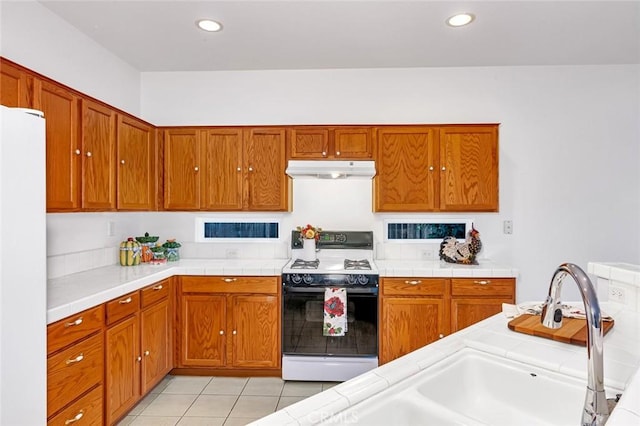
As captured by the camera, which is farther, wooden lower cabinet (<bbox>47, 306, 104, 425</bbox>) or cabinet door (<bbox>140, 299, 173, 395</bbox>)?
cabinet door (<bbox>140, 299, 173, 395</bbox>)

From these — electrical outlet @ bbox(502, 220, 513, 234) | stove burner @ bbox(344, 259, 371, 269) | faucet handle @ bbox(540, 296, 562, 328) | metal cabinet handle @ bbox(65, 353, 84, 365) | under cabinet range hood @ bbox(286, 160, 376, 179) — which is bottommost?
metal cabinet handle @ bbox(65, 353, 84, 365)

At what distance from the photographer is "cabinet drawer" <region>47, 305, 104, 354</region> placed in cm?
159

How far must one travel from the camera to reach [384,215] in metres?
3.23

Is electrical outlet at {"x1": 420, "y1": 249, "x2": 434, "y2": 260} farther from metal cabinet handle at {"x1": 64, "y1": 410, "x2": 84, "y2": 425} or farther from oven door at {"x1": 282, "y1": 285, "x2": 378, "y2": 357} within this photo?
metal cabinet handle at {"x1": 64, "y1": 410, "x2": 84, "y2": 425}

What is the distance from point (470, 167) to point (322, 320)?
1.81m

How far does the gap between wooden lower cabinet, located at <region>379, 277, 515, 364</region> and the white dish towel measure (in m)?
0.31

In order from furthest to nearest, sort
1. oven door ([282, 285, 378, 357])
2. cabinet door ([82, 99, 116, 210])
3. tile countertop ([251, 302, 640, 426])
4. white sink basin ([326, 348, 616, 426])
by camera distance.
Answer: oven door ([282, 285, 378, 357]) → cabinet door ([82, 99, 116, 210]) → white sink basin ([326, 348, 616, 426]) → tile countertop ([251, 302, 640, 426])

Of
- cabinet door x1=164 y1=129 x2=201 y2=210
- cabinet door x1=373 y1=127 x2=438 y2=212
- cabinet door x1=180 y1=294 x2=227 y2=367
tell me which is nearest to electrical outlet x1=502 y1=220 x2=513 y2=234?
cabinet door x1=373 y1=127 x2=438 y2=212

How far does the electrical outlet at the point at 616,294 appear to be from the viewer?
159cm

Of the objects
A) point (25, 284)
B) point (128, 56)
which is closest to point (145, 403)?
point (25, 284)

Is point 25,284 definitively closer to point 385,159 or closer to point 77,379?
point 77,379

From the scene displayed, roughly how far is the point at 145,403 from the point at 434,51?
11.7ft

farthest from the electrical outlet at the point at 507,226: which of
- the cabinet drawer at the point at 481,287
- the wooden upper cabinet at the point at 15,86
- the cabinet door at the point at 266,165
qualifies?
the wooden upper cabinet at the point at 15,86

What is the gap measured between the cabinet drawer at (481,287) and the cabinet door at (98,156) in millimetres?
2658
